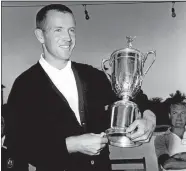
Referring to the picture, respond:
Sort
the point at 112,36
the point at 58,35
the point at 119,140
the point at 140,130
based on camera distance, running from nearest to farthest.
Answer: the point at 140,130
the point at 119,140
the point at 58,35
the point at 112,36

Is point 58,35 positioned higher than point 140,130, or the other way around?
point 58,35

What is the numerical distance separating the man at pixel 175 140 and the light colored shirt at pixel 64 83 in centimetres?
35

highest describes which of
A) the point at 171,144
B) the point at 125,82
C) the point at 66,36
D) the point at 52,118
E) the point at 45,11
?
the point at 45,11

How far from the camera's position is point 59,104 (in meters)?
1.13

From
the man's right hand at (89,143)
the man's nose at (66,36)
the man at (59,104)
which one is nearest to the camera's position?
the man's right hand at (89,143)

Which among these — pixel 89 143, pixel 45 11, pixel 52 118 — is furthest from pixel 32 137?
pixel 45 11

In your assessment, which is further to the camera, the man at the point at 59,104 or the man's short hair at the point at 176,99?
the man's short hair at the point at 176,99

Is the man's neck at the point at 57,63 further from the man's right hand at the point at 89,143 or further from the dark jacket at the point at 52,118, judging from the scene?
the man's right hand at the point at 89,143

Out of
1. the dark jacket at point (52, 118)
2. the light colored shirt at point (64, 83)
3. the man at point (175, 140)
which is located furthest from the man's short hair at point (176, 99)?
the light colored shirt at point (64, 83)

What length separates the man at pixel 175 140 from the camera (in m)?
1.26

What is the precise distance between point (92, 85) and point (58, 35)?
0.69ft

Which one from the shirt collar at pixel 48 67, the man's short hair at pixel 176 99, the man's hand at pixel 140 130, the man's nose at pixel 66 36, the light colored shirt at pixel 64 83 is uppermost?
the man's nose at pixel 66 36

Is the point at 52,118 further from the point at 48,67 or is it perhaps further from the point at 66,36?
the point at 66,36

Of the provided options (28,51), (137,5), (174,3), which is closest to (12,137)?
(28,51)
